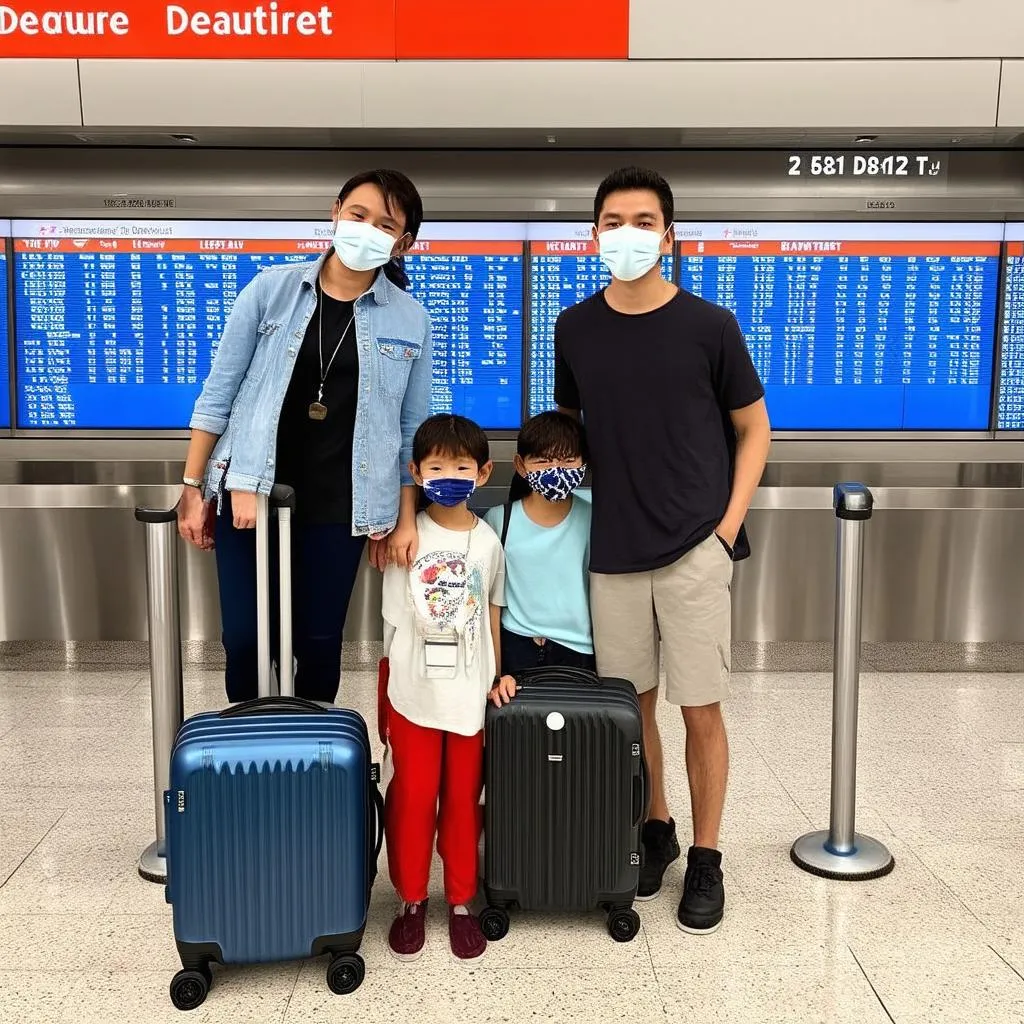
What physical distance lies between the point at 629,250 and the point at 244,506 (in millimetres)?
973

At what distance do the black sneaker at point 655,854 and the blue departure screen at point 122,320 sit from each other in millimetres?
2662

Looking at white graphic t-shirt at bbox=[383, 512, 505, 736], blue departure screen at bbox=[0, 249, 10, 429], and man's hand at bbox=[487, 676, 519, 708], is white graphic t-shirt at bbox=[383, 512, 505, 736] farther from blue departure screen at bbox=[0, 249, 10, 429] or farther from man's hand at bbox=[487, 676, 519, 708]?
blue departure screen at bbox=[0, 249, 10, 429]

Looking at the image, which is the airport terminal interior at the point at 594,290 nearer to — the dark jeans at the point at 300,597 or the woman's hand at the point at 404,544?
the dark jeans at the point at 300,597

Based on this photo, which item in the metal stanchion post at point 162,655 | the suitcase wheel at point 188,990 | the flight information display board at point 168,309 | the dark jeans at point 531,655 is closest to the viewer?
the suitcase wheel at point 188,990

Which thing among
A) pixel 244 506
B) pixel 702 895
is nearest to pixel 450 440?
pixel 244 506

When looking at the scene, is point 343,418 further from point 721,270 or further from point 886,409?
point 886,409

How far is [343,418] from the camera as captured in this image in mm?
2262

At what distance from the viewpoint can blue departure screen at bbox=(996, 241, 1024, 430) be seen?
422 centimetres

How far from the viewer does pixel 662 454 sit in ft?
7.39

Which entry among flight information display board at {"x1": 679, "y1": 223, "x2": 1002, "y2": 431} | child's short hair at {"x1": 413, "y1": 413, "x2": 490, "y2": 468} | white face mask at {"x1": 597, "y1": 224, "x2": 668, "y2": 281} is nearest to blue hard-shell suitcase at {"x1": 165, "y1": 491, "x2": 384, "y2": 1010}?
child's short hair at {"x1": 413, "y1": 413, "x2": 490, "y2": 468}

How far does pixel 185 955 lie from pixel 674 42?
3.14 m

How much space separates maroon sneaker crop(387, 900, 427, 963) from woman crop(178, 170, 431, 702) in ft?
2.35

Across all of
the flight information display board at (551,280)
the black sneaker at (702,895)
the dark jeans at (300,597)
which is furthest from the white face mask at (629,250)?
the flight information display board at (551,280)

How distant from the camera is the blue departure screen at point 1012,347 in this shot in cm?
422
